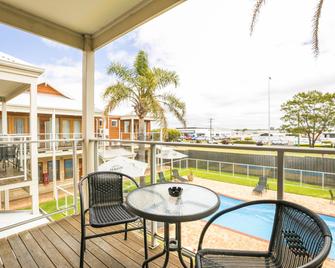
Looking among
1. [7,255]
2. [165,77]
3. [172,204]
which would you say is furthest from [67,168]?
[172,204]

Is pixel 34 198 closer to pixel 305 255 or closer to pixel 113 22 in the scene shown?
pixel 113 22

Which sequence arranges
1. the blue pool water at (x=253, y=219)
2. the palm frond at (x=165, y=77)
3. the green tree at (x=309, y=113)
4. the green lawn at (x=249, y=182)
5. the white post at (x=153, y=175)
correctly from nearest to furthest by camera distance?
the blue pool water at (x=253, y=219), the green lawn at (x=249, y=182), the white post at (x=153, y=175), the green tree at (x=309, y=113), the palm frond at (x=165, y=77)

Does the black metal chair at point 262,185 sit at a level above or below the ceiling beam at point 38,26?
below

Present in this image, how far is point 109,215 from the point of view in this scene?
210cm

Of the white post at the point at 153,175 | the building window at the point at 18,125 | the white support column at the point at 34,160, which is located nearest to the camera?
the white post at the point at 153,175

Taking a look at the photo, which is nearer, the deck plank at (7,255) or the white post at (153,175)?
the deck plank at (7,255)

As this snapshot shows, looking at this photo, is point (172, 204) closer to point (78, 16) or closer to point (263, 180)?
point (263, 180)

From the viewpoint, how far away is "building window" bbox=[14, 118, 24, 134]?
10.4 m

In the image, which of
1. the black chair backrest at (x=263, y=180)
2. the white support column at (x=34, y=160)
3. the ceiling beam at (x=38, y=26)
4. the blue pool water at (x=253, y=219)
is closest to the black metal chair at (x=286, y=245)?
the blue pool water at (x=253, y=219)

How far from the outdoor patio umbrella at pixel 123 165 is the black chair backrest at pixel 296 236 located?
2.36 meters

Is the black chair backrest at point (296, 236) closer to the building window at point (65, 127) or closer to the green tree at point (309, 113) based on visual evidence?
the green tree at point (309, 113)

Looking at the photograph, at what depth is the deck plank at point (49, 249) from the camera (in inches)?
84.4

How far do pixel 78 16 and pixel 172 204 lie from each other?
2.81m

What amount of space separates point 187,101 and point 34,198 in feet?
21.5
